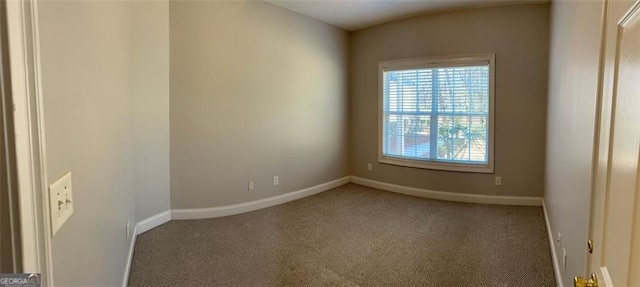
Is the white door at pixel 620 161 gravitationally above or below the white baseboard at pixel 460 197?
above

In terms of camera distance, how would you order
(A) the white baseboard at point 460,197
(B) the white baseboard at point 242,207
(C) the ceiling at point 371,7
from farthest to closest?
(A) the white baseboard at point 460,197 < (C) the ceiling at point 371,7 < (B) the white baseboard at point 242,207

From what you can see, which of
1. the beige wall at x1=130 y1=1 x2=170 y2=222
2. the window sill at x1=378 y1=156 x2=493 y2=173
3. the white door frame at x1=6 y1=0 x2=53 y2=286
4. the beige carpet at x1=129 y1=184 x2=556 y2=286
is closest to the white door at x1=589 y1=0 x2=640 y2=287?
the white door frame at x1=6 y1=0 x2=53 y2=286

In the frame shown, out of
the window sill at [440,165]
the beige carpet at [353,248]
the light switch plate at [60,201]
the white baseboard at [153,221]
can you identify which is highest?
the light switch plate at [60,201]

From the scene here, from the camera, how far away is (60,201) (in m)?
0.83

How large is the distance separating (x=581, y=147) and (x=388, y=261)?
1.60 meters

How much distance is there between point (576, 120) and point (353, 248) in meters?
1.91

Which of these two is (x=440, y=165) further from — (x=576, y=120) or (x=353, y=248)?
(x=576, y=120)

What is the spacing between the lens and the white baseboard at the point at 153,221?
11.5ft

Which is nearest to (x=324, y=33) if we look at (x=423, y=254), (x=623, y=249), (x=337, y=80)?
(x=337, y=80)

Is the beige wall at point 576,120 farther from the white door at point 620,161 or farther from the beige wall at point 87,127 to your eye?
the beige wall at point 87,127

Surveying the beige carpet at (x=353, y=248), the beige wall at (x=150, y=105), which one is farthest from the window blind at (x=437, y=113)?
the beige wall at (x=150, y=105)

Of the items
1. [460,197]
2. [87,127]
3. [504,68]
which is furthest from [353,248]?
[504,68]

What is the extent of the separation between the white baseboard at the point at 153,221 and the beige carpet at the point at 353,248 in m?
0.07

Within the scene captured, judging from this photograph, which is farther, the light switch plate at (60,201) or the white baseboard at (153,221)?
the white baseboard at (153,221)
